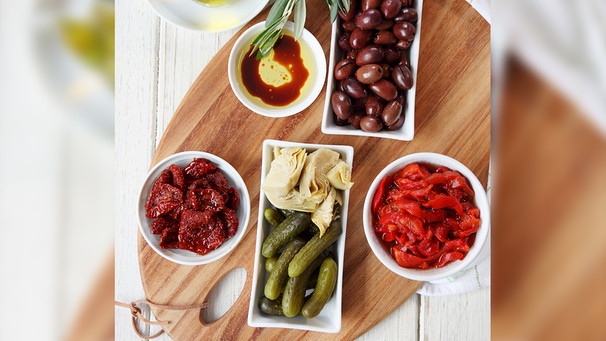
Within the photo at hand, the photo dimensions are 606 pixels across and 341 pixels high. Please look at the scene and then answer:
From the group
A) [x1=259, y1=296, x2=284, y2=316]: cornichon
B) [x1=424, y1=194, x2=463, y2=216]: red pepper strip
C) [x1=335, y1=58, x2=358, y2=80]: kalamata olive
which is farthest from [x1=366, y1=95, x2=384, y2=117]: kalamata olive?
[x1=259, y1=296, x2=284, y2=316]: cornichon

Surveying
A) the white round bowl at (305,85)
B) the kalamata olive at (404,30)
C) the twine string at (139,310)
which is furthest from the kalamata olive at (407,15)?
the twine string at (139,310)

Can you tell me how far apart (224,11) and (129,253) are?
3.69 feet

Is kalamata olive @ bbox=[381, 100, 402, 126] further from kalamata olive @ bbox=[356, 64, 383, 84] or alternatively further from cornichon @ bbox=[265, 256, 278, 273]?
cornichon @ bbox=[265, 256, 278, 273]

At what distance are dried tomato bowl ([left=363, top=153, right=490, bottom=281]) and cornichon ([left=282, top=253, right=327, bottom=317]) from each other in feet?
0.91

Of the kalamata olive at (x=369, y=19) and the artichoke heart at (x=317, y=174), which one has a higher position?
the kalamata olive at (x=369, y=19)

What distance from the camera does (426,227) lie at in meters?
1.97

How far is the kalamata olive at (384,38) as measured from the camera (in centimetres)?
203

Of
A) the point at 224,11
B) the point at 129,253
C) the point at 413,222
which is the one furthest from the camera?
the point at 129,253

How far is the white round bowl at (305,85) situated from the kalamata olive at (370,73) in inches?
8.3

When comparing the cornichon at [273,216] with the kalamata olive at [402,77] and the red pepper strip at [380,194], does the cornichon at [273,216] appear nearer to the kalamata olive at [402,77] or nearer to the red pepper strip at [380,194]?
the red pepper strip at [380,194]

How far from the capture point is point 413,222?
76.9 inches

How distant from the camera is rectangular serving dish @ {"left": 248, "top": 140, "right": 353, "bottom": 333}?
2072 mm
